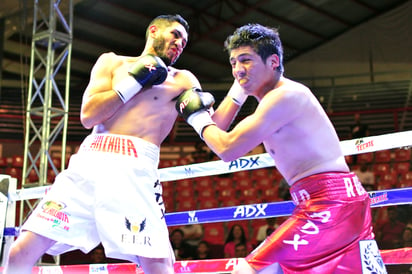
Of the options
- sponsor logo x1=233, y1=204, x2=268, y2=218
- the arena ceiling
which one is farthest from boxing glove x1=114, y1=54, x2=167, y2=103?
the arena ceiling

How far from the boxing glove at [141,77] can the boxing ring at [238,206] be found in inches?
35.6

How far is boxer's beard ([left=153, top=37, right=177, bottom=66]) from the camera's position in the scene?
7.64ft

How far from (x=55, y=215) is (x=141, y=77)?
0.64m

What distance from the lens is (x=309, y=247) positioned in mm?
1554

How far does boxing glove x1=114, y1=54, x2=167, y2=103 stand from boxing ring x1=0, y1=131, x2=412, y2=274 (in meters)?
0.90

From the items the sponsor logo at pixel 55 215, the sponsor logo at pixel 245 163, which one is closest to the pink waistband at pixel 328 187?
the sponsor logo at pixel 55 215

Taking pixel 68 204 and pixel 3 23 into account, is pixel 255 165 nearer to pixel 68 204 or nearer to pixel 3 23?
pixel 68 204

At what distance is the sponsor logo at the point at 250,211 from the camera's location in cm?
284

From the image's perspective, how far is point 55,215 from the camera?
200 cm

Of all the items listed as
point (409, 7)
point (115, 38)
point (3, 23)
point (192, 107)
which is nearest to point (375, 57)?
point (409, 7)

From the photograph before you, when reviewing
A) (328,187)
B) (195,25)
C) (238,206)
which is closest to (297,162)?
(328,187)

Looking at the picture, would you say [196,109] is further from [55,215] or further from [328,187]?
[55,215]

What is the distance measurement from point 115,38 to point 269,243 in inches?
430

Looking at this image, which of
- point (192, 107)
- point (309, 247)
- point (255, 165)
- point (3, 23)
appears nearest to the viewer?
point (309, 247)
